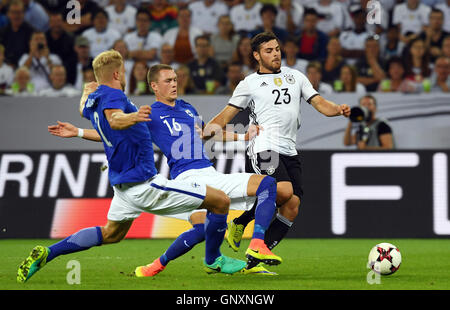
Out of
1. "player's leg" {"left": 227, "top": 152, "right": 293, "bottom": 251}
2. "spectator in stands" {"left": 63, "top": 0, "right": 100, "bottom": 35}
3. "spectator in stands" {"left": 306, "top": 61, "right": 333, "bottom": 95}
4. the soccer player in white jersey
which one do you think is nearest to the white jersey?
the soccer player in white jersey

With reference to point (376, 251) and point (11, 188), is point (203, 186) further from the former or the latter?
point (11, 188)

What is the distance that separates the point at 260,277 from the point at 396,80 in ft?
23.6

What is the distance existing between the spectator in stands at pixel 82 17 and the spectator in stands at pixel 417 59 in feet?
18.5

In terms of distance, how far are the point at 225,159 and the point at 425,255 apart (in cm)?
374

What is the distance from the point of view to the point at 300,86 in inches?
328

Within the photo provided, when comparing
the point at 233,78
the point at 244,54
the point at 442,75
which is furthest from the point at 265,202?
the point at 442,75

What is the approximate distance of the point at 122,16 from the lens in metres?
15.8

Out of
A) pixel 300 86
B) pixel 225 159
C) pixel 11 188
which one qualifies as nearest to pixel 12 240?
pixel 11 188

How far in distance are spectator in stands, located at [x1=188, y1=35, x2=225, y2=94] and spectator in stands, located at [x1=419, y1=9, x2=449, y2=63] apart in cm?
356

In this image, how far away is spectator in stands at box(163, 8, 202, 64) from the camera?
14.9 m

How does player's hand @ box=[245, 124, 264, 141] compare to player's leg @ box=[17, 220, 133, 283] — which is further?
player's hand @ box=[245, 124, 264, 141]

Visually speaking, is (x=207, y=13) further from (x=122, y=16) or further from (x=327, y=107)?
(x=327, y=107)

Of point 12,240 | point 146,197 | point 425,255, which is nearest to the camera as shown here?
point 146,197

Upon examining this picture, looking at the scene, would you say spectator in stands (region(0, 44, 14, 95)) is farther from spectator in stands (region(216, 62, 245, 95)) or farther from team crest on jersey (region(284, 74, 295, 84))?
team crest on jersey (region(284, 74, 295, 84))
